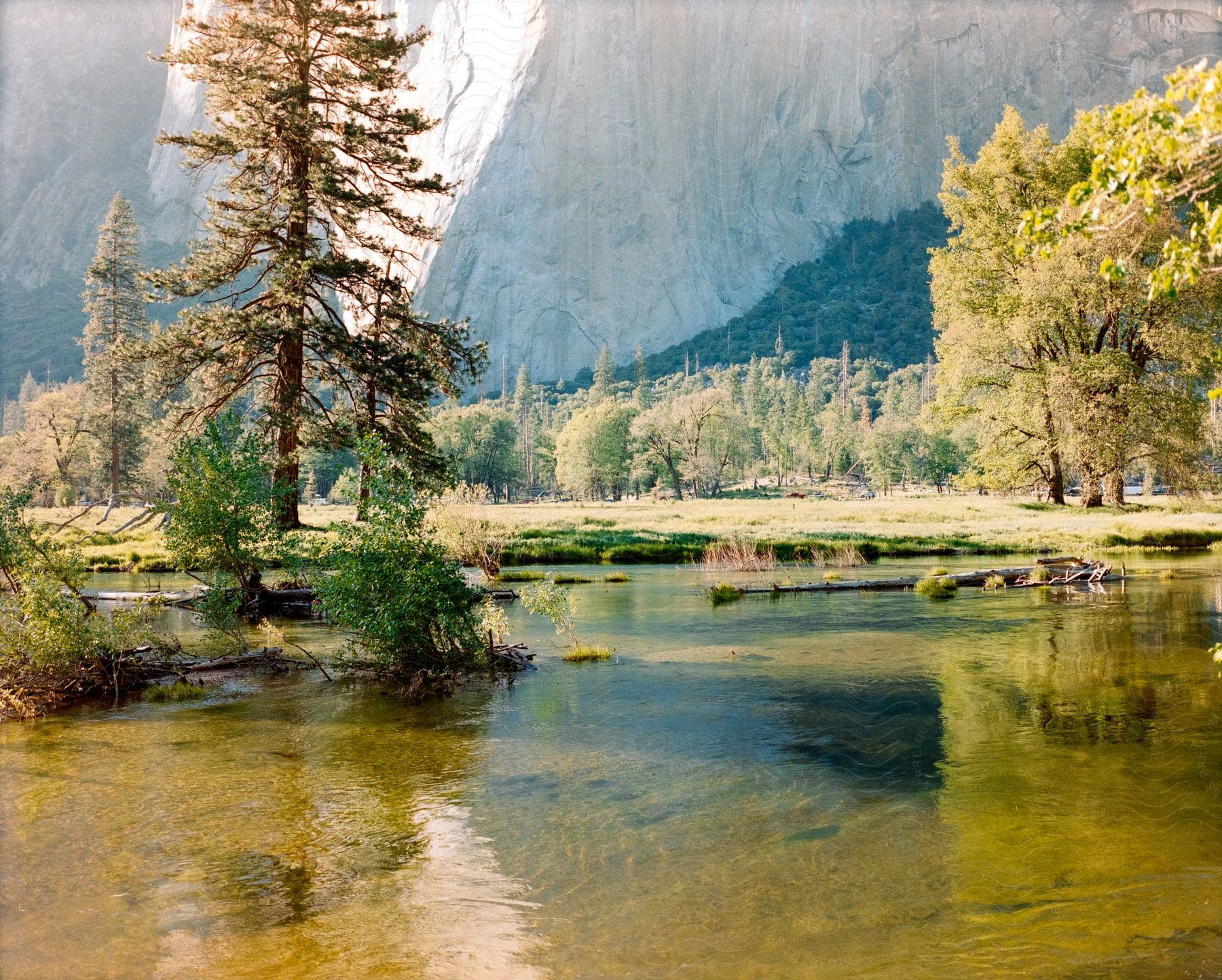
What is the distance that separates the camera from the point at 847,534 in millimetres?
37156

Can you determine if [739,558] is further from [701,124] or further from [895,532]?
[701,124]

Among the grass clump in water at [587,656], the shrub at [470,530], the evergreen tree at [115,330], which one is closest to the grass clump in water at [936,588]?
the grass clump in water at [587,656]

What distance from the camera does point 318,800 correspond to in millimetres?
9242

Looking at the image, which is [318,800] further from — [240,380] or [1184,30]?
[1184,30]

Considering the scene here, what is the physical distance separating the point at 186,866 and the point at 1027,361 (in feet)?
140

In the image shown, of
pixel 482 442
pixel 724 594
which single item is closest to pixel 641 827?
pixel 724 594

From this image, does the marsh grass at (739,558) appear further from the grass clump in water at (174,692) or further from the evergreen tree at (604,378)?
the evergreen tree at (604,378)

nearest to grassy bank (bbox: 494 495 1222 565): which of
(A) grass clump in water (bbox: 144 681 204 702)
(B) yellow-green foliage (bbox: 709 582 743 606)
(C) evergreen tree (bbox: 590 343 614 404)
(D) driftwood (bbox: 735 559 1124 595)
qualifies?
(D) driftwood (bbox: 735 559 1124 595)

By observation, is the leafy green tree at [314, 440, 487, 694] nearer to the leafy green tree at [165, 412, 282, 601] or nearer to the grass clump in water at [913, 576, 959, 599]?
the leafy green tree at [165, 412, 282, 601]

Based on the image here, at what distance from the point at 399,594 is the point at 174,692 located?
4.00 meters

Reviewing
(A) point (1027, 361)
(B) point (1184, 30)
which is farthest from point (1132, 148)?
(B) point (1184, 30)

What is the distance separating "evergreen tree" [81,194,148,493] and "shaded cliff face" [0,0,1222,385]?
98.4 meters

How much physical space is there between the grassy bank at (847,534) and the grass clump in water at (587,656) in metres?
13.9

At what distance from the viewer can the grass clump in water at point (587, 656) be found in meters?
16.5
